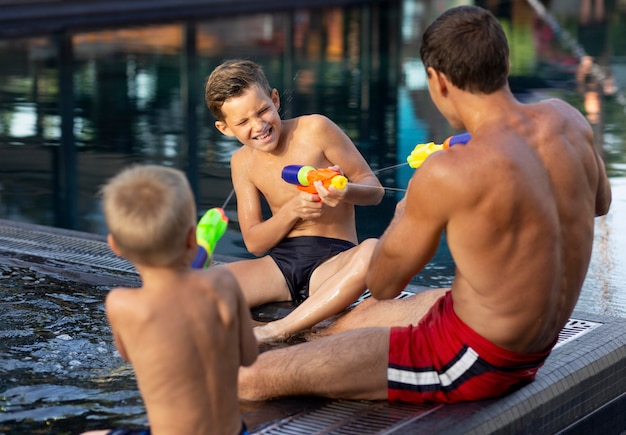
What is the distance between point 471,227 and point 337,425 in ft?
2.60

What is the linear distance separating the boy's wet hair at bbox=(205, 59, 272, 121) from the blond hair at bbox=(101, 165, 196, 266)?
1.80 m

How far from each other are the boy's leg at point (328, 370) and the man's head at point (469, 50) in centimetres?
89

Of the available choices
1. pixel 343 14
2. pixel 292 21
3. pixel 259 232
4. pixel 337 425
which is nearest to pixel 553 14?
pixel 343 14

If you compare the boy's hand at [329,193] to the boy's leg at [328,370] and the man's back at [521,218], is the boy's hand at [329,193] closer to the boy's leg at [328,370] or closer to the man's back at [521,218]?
the boy's leg at [328,370]

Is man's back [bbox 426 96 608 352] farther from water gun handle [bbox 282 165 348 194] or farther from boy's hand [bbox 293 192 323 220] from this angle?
boy's hand [bbox 293 192 323 220]

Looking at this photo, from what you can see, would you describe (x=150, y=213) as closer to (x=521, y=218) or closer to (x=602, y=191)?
(x=521, y=218)

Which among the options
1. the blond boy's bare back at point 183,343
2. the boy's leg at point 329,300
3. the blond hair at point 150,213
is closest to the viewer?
the blond hair at point 150,213

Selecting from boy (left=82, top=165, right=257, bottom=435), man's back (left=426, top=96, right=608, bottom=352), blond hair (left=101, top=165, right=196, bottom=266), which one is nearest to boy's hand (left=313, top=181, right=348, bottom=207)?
man's back (left=426, top=96, right=608, bottom=352)

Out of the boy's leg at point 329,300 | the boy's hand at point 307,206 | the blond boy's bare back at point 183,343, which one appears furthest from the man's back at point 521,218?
the boy's hand at point 307,206

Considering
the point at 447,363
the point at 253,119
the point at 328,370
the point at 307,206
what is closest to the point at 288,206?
the point at 307,206

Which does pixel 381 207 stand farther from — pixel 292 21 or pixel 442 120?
pixel 292 21

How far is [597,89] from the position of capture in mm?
12820

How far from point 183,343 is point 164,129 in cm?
806

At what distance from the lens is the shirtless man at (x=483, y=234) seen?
311 cm
